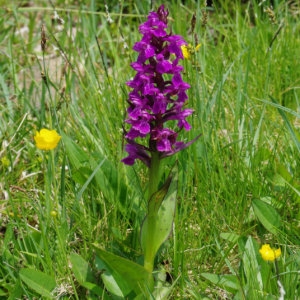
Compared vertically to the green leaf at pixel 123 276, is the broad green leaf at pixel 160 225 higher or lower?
higher

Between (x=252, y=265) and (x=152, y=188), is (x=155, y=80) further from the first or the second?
(x=252, y=265)

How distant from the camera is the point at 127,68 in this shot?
2.79 m

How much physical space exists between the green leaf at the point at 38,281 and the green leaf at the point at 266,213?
0.61m

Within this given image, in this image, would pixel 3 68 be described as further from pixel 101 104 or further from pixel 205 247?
pixel 205 247

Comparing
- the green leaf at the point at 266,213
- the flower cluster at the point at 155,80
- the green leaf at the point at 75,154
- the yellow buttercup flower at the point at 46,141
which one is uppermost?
the flower cluster at the point at 155,80

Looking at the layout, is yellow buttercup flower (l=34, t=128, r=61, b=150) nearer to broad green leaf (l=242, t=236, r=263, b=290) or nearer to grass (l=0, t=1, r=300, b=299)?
grass (l=0, t=1, r=300, b=299)

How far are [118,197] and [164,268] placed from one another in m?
0.27

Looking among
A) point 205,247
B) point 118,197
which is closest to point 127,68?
point 118,197

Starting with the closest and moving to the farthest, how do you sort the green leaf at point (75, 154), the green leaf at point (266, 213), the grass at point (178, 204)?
the grass at point (178, 204)
the green leaf at point (266, 213)
the green leaf at point (75, 154)

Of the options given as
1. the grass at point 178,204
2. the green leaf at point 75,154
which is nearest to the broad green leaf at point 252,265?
the grass at point 178,204

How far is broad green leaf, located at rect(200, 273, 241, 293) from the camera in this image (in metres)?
1.59

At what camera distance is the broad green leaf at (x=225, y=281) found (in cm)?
159

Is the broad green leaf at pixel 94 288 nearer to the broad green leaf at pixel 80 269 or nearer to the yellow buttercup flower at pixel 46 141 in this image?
the broad green leaf at pixel 80 269

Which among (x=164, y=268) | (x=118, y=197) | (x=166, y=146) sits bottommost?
(x=164, y=268)
